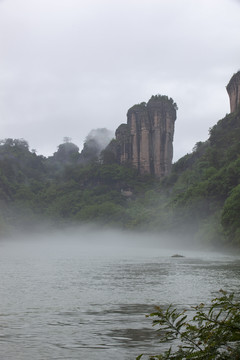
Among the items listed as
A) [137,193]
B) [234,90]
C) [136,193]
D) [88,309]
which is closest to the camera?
[88,309]

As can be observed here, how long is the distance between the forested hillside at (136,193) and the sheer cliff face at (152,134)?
6661mm

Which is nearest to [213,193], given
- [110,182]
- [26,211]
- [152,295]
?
[152,295]

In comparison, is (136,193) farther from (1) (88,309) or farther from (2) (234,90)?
(1) (88,309)

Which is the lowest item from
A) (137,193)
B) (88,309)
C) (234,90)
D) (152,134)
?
(88,309)

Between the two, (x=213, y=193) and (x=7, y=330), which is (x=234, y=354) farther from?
(x=213, y=193)

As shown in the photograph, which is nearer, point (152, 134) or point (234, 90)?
point (234, 90)

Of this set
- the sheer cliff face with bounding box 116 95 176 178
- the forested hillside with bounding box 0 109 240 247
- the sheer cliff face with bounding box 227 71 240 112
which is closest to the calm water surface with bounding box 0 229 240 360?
the forested hillside with bounding box 0 109 240 247

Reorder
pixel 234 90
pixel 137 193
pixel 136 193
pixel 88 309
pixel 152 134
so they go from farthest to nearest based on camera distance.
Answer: pixel 152 134
pixel 136 193
pixel 137 193
pixel 234 90
pixel 88 309

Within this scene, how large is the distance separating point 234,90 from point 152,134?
66880 millimetres

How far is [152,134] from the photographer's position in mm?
182125

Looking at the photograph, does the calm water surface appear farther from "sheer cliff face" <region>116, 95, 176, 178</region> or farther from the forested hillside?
"sheer cliff face" <region>116, 95, 176, 178</region>

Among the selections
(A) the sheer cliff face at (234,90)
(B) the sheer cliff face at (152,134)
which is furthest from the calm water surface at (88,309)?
(B) the sheer cliff face at (152,134)

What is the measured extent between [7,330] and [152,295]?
6.95 m

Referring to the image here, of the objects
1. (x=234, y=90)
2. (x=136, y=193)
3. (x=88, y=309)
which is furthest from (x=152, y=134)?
(x=88, y=309)
